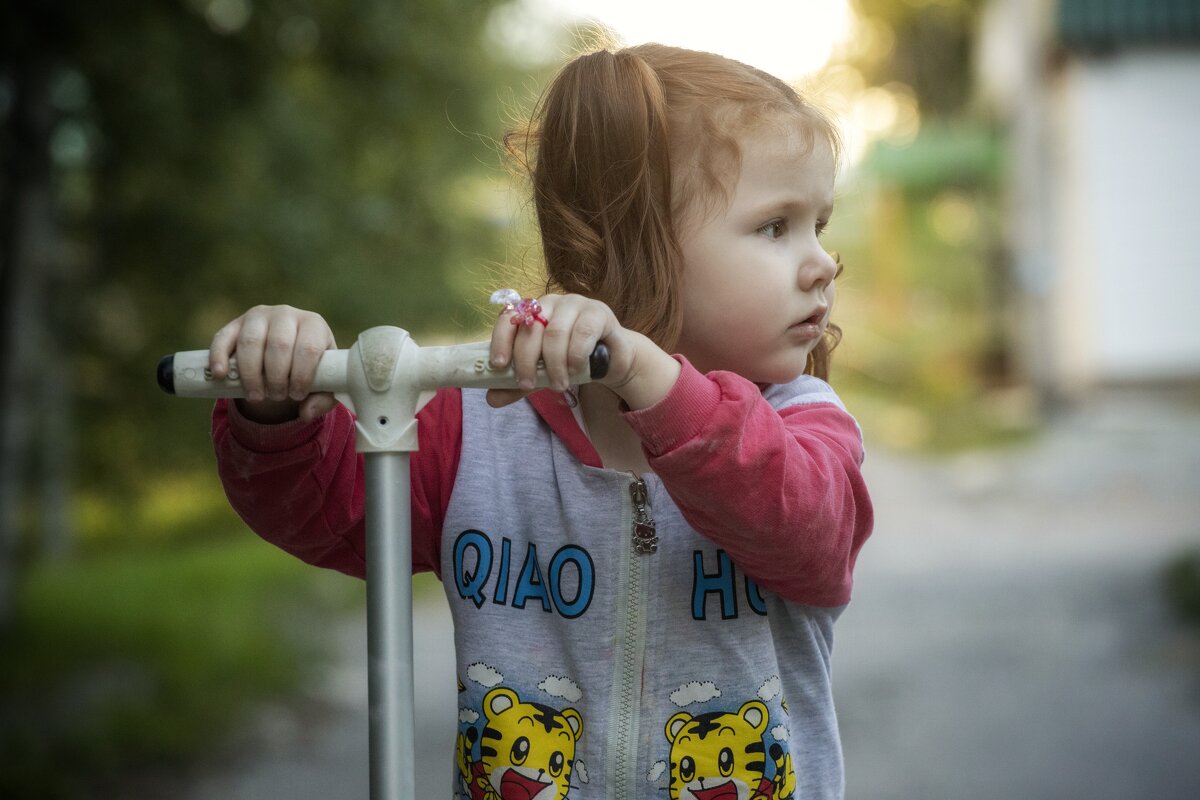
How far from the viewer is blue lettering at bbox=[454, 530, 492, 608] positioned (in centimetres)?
140

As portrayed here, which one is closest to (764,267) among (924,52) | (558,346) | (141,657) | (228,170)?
(558,346)

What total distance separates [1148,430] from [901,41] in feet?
37.7

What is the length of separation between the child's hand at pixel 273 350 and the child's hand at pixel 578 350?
200 millimetres

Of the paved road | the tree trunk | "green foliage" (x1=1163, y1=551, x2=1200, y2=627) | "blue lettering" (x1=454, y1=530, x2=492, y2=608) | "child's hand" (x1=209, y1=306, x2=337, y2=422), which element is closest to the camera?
"child's hand" (x1=209, y1=306, x2=337, y2=422)

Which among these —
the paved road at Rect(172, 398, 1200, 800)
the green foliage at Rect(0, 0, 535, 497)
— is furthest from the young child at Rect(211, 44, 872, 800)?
the green foliage at Rect(0, 0, 535, 497)

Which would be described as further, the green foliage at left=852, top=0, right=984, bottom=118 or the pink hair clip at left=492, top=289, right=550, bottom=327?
the green foliage at left=852, top=0, right=984, bottom=118

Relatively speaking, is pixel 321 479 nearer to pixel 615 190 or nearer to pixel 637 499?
pixel 637 499

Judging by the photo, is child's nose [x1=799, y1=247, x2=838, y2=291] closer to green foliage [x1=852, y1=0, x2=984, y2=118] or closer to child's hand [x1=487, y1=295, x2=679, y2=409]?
child's hand [x1=487, y1=295, x2=679, y2=409]

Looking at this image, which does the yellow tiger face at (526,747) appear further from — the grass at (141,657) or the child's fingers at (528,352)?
the grass at (141,657)

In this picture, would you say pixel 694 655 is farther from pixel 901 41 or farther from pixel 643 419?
pixel 901 41

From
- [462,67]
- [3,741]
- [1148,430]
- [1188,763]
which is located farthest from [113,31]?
[1148,430]

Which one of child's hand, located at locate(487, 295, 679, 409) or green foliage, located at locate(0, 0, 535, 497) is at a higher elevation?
green foliage, located at locate(0, 0, 535, 497)

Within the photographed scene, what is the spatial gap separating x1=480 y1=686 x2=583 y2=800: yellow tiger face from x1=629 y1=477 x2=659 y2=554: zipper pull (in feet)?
0.63

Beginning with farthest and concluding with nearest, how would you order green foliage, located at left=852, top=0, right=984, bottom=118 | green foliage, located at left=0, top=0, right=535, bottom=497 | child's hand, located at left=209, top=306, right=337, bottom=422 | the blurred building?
green foliage, located at left=852, top=0, right=984, bottom=118 → the blurred building → green foliage, located at left=0, top=0, right=535, bottom=497 → child's hand, located at left=209, top=306, right=337, bottom=422
